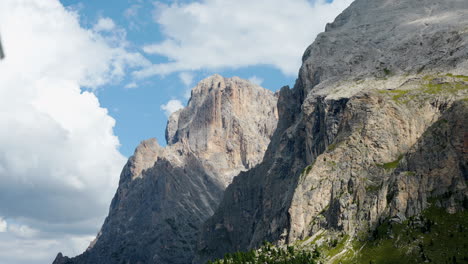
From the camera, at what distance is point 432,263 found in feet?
655

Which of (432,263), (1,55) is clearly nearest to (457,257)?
(432,263)

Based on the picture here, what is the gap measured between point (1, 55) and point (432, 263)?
198 meters

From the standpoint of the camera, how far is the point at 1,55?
2338cm

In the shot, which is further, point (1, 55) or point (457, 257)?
point (457, 257)

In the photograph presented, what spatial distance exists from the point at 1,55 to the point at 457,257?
199m

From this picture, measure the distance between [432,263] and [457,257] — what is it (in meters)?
8.32

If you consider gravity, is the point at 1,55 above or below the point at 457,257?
above

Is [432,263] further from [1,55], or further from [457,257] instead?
[1,55]

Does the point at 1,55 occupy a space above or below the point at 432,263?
above

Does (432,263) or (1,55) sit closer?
(1,55)

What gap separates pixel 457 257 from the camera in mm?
197625
